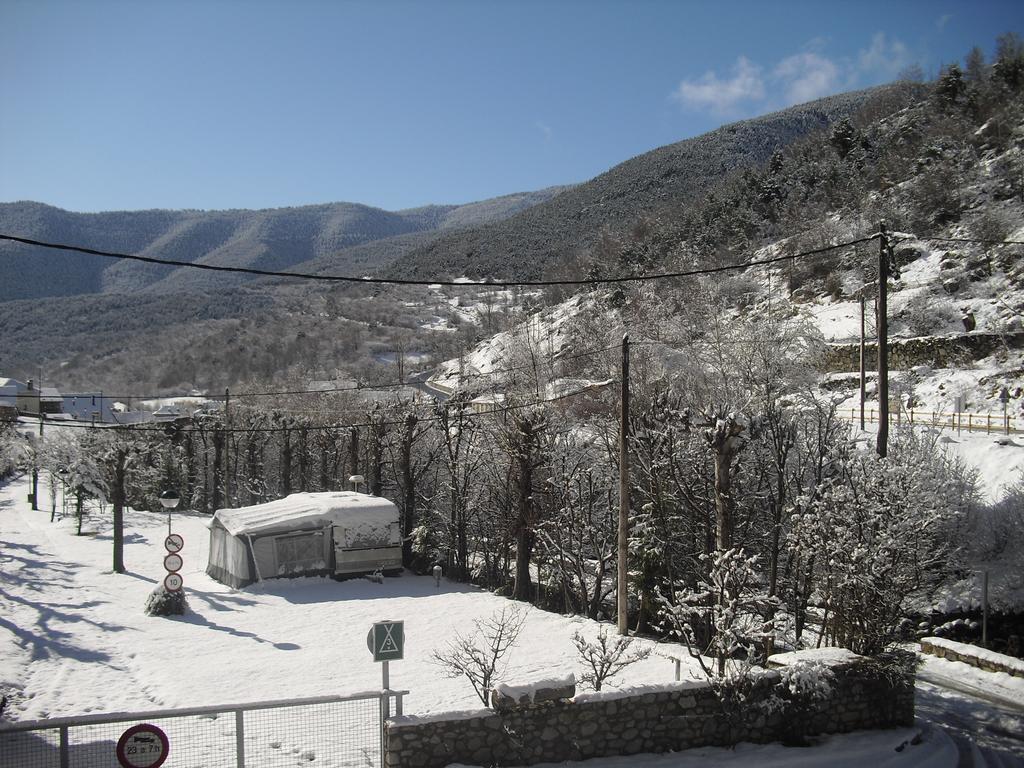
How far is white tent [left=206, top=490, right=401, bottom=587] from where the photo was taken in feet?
78.0

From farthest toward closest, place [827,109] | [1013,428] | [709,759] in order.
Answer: [827,109] < [1013,428] < [709,759]

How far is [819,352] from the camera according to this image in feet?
125

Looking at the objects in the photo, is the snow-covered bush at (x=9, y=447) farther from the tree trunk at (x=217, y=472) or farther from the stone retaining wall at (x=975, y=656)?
the stone retaining wall at (x=975, y=656)

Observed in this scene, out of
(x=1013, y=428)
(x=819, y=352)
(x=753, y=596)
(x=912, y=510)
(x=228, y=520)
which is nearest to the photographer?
(x=753, y=596)

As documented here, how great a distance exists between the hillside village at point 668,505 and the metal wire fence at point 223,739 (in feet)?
0.64

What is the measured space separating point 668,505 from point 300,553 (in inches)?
503

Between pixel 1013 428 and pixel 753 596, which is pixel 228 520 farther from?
pixel 1013 428

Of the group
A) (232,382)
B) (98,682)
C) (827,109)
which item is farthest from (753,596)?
(827,109)

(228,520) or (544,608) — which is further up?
(228,520)

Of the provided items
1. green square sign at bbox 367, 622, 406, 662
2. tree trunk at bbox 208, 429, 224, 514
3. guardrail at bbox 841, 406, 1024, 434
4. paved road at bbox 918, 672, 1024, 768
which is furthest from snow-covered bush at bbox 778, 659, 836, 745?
tree trunk at bbox 208, 429, 224, 514

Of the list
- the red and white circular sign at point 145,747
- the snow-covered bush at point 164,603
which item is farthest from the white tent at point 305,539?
the red and white circular sign at point 145,747

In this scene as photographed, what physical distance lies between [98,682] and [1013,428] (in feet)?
104

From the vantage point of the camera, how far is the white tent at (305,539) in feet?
78.0

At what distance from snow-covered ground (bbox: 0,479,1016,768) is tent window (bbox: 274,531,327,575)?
21.3 inches
